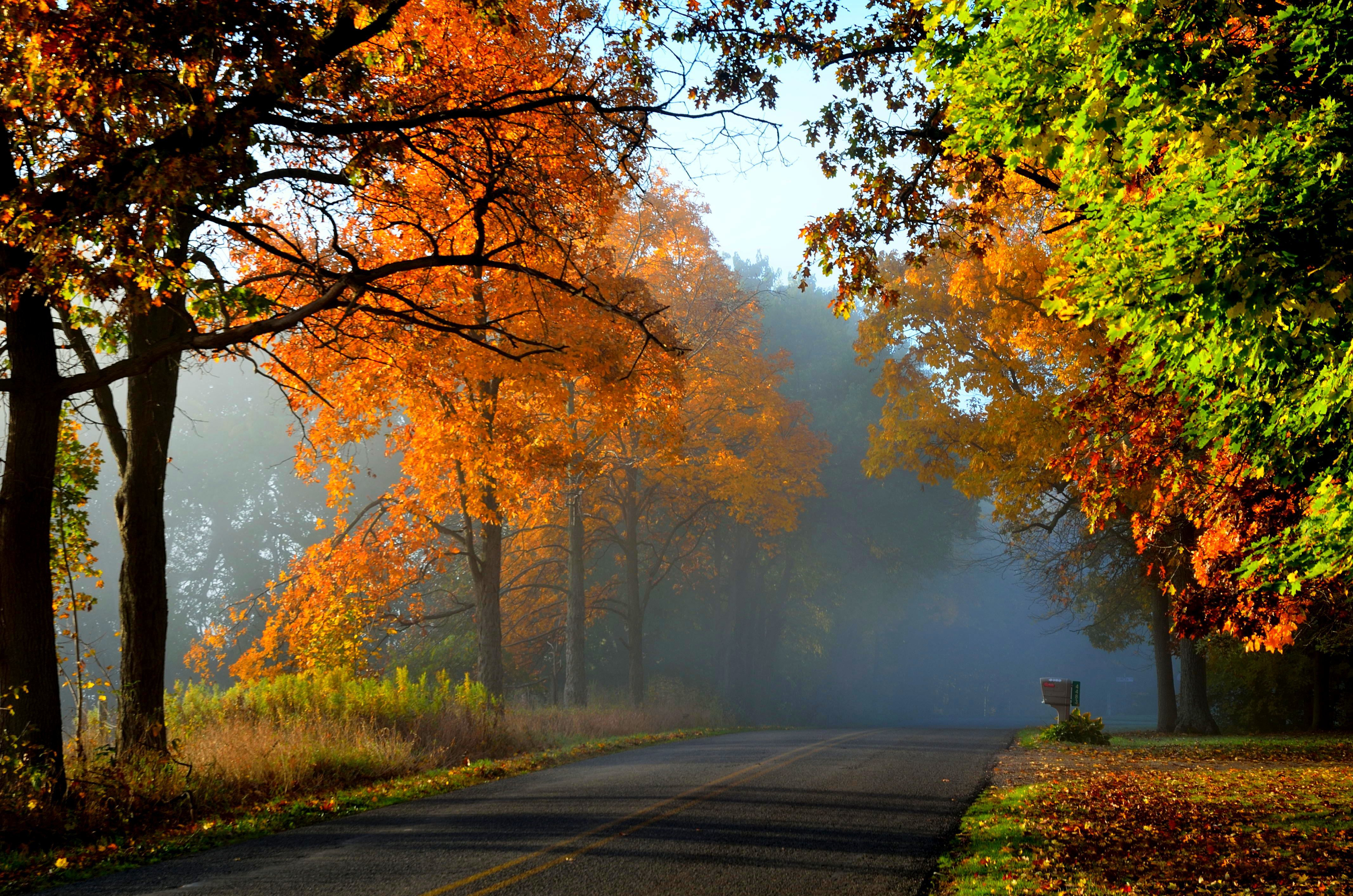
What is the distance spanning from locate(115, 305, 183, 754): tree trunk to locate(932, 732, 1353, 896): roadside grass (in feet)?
29.1

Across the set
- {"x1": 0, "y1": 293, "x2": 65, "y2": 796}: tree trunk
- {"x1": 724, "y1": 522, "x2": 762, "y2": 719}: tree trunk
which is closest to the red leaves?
{"x1": 0, "y1": 293, "x2": 65, "y2": 796}: tree trunk

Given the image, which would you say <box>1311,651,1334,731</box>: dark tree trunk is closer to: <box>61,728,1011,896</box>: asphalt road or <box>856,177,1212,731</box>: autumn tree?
<box>856,177,1212,731</box>: autumn tree

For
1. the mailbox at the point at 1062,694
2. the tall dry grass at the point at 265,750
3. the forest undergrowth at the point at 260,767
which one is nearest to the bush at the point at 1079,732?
the mailbox at the point at 1062,694

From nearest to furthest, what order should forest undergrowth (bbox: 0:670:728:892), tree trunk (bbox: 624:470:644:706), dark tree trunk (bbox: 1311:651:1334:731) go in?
forest undergrowth (bbox: 0:670:728:892)
dark tree trunk (bbox: 1311:651:1334:731)
tree trunk (bbox: 624:470:644:706)

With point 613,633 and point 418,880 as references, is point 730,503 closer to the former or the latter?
point 613,633

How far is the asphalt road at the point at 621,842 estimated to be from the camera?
5934mm

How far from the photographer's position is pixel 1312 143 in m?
5.46

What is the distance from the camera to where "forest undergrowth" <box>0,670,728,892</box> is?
291 inches

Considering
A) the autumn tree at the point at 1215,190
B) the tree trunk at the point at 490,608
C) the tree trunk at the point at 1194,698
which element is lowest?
the tree trunk at the point at 1194,698

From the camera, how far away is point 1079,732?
1778 cm

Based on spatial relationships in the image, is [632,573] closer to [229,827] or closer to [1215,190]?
[229,827]

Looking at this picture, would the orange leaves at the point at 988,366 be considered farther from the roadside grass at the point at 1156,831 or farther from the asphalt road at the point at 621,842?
the asphalt road at the point at 621,842

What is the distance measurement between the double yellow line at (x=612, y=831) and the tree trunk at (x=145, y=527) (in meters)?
5.63

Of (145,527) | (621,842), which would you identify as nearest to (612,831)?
(621,842)
